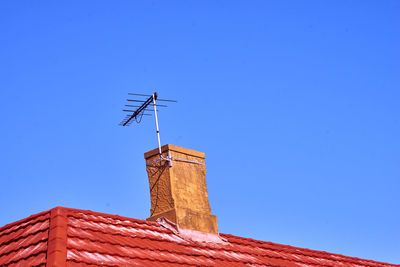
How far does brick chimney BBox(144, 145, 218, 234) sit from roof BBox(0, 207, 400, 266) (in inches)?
14.2

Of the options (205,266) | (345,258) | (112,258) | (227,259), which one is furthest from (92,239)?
(345,258)

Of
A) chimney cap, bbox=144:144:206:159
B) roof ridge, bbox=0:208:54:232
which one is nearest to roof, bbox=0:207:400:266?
roof ridge, bbox=0:208:54:232

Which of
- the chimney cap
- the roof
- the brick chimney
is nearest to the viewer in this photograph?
the roof

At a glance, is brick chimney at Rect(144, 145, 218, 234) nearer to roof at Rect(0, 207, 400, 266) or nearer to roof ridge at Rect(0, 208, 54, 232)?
roof at Rect(0, 207, 400, 266)

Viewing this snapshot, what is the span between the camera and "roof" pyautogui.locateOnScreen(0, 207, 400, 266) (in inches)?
280

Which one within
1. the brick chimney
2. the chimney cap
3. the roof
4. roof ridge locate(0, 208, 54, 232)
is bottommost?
the roof

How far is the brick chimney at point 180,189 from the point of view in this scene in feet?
33.2

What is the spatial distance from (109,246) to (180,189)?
2.72 metres

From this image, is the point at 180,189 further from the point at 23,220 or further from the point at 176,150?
the point at 23,220

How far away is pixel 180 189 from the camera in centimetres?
1040

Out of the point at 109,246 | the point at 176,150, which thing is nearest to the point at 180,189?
the point at 176,150

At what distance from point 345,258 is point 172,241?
5144mm

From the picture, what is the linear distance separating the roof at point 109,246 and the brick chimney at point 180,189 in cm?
36

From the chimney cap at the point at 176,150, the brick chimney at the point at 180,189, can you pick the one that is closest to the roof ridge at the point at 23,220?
the brick chimney at the point at 180,189
